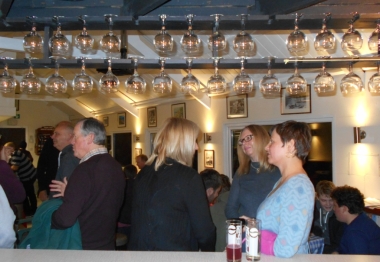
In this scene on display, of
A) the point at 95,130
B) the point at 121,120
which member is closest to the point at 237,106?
the point at 121,120

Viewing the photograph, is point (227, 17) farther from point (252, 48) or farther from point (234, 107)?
point (234, 107)

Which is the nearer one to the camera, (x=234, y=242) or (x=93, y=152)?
(x=234, y=242)

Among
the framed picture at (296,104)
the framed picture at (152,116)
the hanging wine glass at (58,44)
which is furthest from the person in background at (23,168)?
the hanging wine glass at (58,44)

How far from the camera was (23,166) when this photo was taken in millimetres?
7398

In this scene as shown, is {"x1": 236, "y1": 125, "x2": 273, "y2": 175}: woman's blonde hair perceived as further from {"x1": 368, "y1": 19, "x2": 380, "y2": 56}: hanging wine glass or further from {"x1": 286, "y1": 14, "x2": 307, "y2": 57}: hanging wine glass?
{"x1": 368, "y1": 19, "x2": 380, "y2": 56}: hanging wine glass

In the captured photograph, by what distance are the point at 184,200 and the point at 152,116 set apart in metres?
7.38

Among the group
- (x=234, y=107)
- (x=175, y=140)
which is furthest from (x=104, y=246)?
(x=234, y=107)

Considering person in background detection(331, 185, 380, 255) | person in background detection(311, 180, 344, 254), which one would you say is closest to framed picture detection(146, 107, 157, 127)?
person in background detection(311, 180, 344, 254)

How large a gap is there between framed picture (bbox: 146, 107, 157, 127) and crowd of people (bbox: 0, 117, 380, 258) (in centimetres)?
641

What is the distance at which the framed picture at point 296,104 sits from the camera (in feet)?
18.4

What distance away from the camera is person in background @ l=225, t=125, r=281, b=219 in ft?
8.40

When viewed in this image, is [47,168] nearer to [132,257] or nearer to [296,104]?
[132,257]

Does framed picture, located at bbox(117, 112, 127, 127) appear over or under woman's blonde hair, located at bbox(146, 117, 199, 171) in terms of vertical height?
over

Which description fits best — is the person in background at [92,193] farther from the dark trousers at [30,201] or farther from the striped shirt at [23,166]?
the dark trousers at [30,201]
